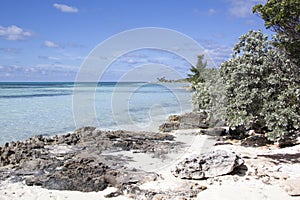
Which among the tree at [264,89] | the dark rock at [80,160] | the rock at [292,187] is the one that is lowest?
the dark rock at [80,160]

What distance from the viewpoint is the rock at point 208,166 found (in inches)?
279

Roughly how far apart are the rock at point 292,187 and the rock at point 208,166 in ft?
3.97

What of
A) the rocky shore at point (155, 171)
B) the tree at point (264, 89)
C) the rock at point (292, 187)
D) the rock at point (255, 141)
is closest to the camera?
the rock at point (292, 187)

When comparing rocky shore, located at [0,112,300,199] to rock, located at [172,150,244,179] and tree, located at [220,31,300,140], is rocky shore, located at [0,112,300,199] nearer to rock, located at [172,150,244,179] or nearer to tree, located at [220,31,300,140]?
rock, located at [172,150,244,179]

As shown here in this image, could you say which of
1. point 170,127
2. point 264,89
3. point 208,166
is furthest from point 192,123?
point 208,166

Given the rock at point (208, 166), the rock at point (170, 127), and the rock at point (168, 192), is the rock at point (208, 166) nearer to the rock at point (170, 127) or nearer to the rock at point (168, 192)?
the rock at point (168, 192)

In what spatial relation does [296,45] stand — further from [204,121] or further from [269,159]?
[204,121]

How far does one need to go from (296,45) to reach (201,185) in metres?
4.46

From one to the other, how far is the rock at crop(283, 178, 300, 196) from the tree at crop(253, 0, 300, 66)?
351 centimetres

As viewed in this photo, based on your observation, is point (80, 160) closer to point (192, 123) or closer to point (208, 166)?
point (208, 166)

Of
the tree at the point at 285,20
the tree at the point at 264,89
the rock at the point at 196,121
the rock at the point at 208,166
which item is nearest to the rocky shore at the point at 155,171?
the rock at the point at 208,166

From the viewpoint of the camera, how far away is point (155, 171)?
321 inches

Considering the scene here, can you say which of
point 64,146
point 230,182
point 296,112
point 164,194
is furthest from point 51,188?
point 296,112

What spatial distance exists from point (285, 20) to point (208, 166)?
4.08 metres
